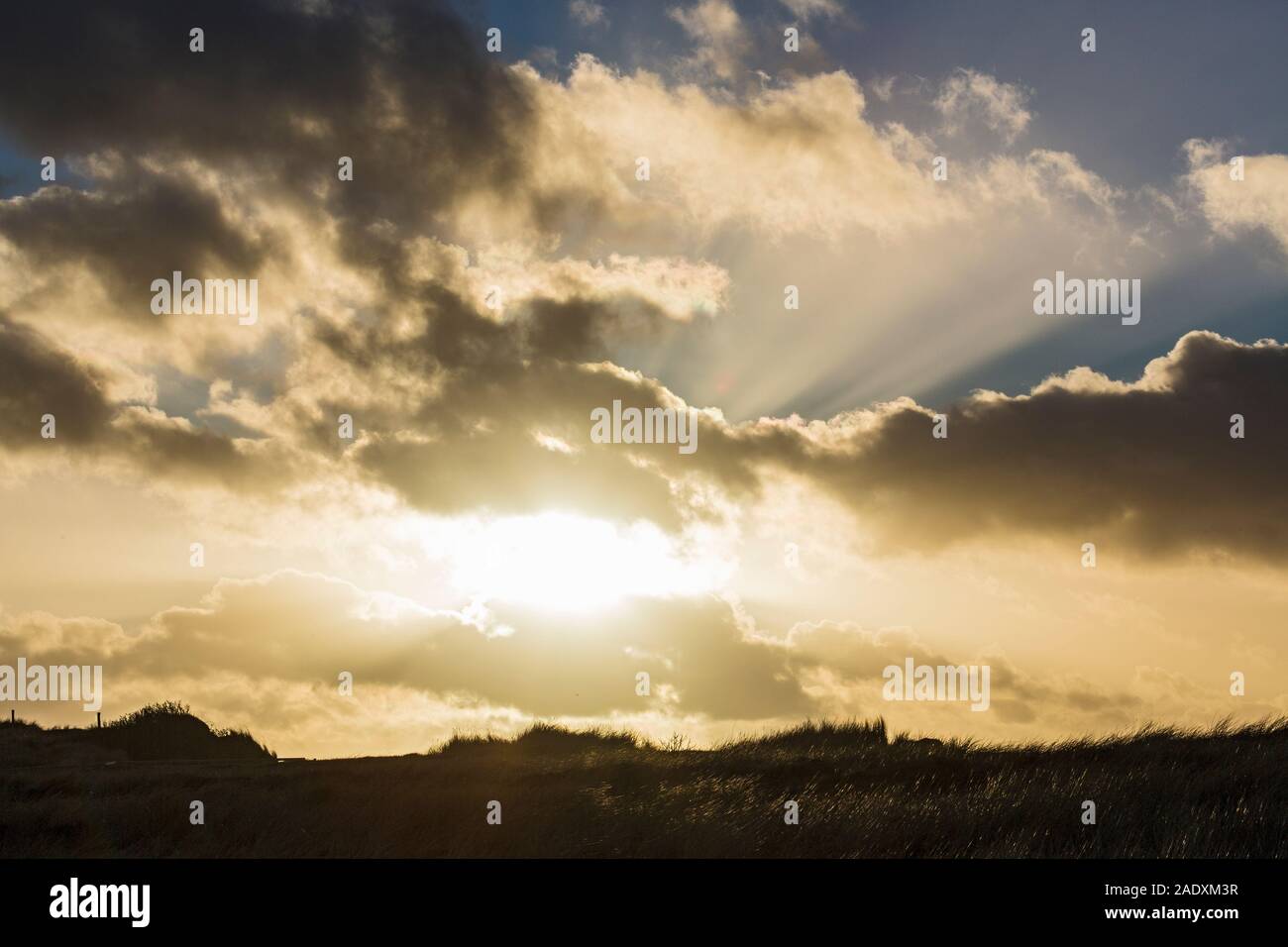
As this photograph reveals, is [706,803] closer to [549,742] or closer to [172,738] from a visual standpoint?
[549,742]

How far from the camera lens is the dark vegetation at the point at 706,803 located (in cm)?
1360

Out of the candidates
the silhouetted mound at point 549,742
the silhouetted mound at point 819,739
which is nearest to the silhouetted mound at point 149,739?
the silhouetted mound at point 549,742

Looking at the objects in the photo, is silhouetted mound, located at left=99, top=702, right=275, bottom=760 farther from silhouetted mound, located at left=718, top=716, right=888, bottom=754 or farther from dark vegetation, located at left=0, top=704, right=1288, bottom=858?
silhouetted mound, located at left=718, top=716, right=888, bottom=754

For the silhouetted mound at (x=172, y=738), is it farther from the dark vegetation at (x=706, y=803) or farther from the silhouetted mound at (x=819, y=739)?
the silhouetted mound at (x=819, y=739)

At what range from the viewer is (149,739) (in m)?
35.1

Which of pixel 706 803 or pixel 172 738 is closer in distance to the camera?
pixel 706 803

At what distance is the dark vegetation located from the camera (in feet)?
44.6

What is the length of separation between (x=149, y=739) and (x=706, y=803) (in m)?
26.5

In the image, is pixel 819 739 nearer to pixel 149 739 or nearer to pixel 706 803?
pixel 706 803

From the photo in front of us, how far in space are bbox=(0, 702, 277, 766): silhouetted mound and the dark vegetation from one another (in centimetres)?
831

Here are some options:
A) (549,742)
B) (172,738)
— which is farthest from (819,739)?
(172,738)
